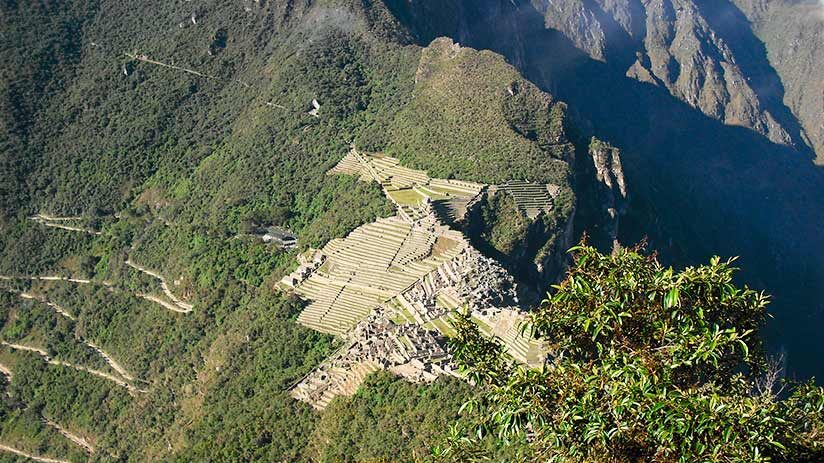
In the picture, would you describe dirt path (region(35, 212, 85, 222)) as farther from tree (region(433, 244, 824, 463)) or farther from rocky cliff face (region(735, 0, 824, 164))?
rocky cliff face (region(735, 0, 824, 164))

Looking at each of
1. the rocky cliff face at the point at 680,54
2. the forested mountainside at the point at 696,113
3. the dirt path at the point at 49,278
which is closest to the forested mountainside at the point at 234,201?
the dirt path at the point at 49,278

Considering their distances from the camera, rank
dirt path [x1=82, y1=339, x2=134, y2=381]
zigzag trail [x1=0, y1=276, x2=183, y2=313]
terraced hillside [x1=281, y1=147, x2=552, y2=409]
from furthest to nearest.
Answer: zigzag trail [x1=0, y1=276, x2=183, y2=313] → dirt path [x1=82, y1=339, x2=134, y2=381] → terraced hillside [x1=281, y1=147, x2=552, y2=409]

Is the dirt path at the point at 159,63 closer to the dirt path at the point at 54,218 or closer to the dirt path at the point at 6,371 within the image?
the dirt path at the point at 54,218

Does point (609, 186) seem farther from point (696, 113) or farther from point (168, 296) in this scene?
point (696, 113)

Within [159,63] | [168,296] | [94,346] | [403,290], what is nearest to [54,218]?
[94,346]

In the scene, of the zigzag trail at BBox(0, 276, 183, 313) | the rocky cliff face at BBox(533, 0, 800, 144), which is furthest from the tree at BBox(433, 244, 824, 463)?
the rocky cliff face at BBox(533, 0, 800, 144)

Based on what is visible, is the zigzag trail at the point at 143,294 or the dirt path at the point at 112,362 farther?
the zigzag trail at the point at 143,294
